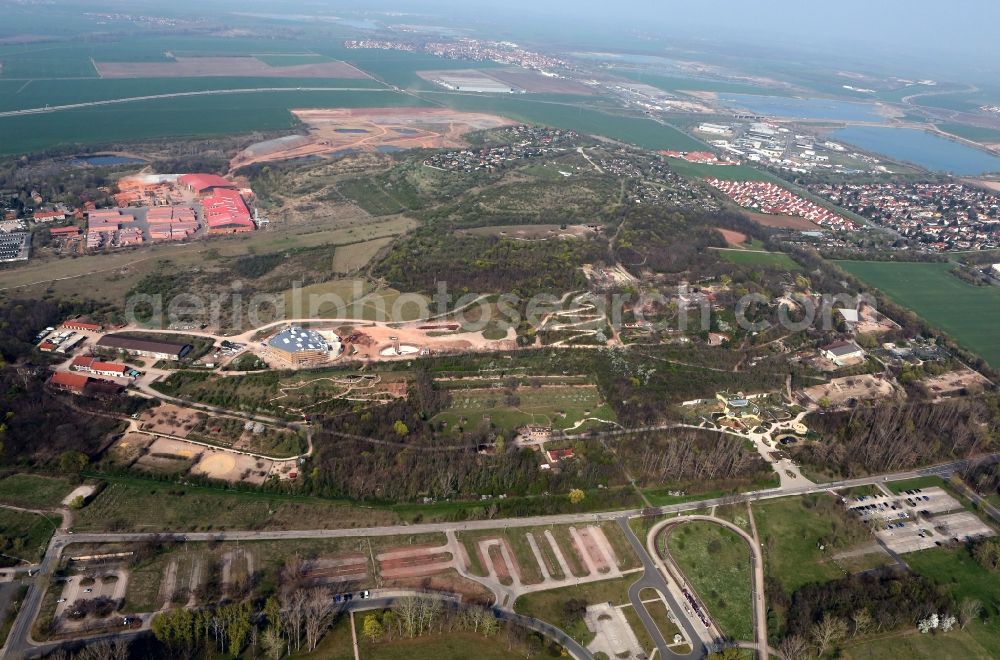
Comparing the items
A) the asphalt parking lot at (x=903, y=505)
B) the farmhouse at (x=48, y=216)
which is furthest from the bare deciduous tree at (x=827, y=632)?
the farmhouse at (x=48, y=216)

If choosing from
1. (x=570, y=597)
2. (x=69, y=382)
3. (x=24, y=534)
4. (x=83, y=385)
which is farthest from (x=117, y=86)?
(x=570, y=597)

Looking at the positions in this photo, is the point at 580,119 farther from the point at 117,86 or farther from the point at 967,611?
the point at 967,611

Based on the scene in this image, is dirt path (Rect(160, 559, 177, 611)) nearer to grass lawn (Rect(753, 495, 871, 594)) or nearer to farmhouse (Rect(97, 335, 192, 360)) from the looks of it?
farmhouse (Rect(97, 335, 192, 360))

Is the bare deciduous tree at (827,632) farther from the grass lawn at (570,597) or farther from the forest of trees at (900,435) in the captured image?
the forest of trees at (900,435)

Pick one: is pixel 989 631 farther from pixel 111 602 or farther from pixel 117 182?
pixel 117 182

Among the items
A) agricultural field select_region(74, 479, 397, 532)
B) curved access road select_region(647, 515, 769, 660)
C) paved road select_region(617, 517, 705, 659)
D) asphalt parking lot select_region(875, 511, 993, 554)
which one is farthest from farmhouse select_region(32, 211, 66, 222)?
asphalt parking lot select_region(875, 511, 993, 554)

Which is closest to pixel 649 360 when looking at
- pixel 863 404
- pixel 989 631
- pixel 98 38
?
pixel 863 404
